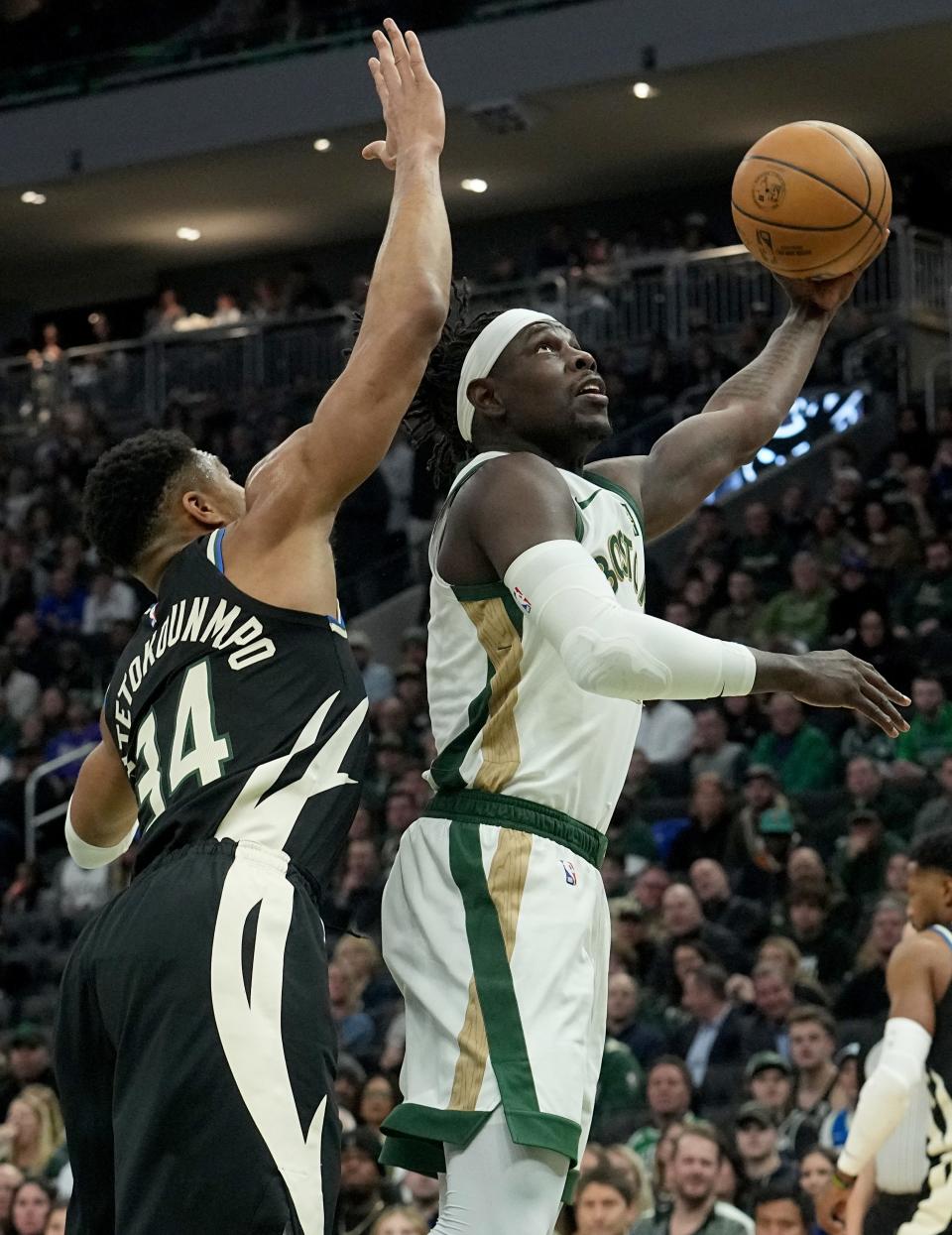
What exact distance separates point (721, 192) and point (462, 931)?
60.4 feet

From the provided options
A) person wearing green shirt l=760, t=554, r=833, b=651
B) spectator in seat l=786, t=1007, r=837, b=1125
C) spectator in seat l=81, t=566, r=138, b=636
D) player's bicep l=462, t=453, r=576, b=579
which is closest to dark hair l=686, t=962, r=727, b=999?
spectator in seat l=786, t=1007, r=837, b=1125

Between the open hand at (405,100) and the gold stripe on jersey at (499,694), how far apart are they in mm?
888

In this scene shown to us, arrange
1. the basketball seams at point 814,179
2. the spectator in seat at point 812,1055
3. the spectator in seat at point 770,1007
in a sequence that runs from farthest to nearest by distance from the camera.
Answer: the spectator in seat at point 770,1007 < the spectator in seat at point 812,1055 < the basketball seams at point 814,179

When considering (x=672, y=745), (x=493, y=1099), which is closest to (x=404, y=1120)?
(x=493, y=1099)

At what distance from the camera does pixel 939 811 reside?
10.4 metres

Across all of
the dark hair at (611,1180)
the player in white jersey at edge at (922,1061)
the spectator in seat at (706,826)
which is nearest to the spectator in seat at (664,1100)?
the dark hair at (611,1180)

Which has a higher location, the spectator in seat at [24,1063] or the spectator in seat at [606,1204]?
the spectator in seat at [606,1204]

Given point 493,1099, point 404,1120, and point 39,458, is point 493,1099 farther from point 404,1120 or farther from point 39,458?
point 39,458

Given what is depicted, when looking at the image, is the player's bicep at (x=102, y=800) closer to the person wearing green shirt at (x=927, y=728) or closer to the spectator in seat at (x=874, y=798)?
the spectator in seat at (x=874, y=798)

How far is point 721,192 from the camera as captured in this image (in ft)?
70.8

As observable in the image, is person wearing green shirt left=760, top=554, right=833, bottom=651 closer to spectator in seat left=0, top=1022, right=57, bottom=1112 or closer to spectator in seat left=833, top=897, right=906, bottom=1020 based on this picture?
spectator in seat left=833, top=897, right=906, bottom=1020

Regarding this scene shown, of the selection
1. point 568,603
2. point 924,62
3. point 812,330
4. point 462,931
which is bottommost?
point 462,931

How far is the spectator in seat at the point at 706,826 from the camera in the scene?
37.0ft

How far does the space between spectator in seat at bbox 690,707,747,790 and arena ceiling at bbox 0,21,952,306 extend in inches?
306
